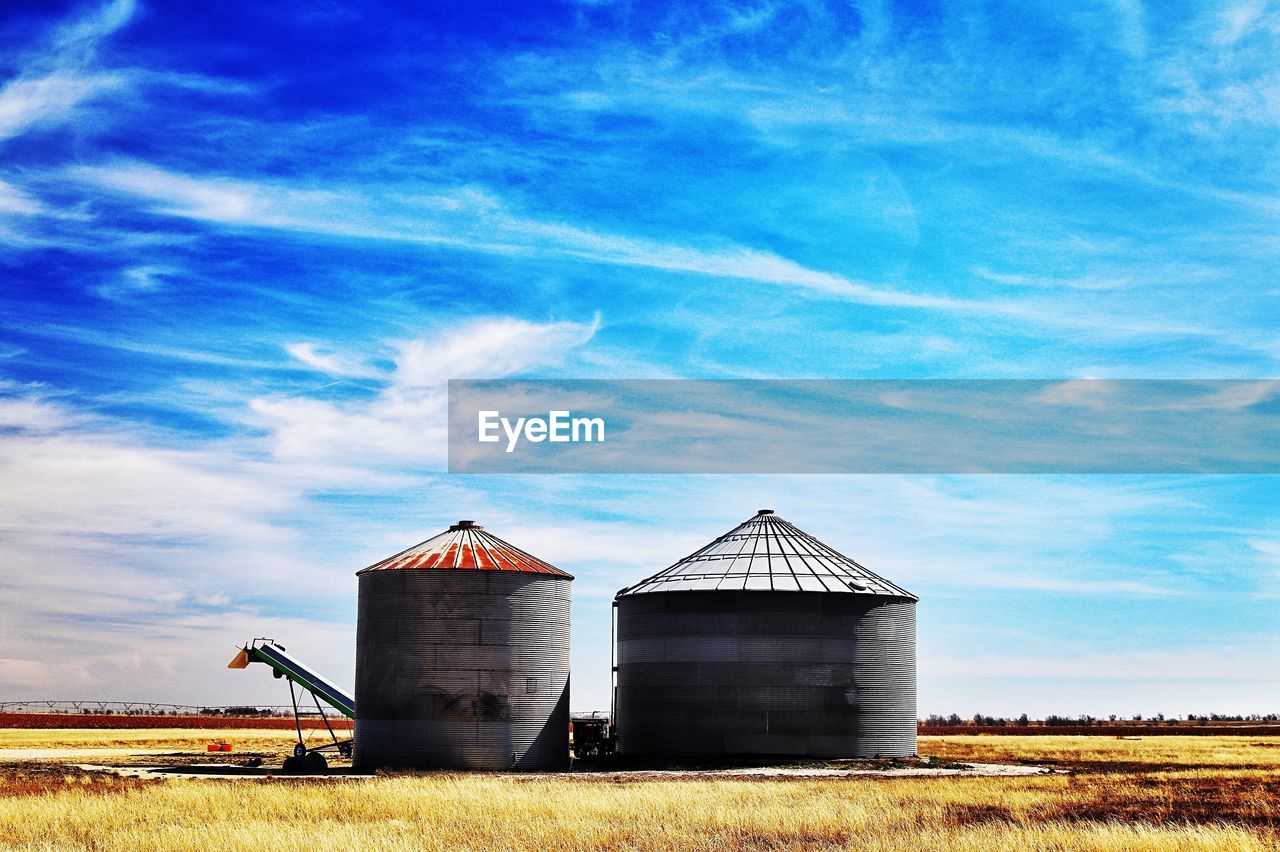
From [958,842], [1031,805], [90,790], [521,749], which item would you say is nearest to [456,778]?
[521,749]

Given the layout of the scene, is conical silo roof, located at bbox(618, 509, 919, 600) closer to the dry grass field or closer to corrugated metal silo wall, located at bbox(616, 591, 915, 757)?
corrugated metal silo wall, located at bbox(616, 591, 915, 757)

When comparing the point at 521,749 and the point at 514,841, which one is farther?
the point at 521,749

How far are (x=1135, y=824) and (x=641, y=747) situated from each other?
2688cm

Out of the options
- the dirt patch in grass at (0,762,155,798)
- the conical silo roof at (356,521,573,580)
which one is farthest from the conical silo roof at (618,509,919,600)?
the dirt patch in grass at (0,762,155,798)

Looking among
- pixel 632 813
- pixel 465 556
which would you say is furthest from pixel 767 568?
pixel 632 813

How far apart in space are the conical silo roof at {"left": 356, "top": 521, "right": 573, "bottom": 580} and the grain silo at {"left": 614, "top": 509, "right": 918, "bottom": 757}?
5.68 metres

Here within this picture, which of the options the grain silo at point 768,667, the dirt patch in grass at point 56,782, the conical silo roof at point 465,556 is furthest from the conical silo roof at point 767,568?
the dirt patch in grass at point 56,782

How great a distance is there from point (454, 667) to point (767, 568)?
1401 centimetres

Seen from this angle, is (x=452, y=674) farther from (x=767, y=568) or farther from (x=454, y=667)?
(x=767, y=568)

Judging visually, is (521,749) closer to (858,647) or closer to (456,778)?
(456,778)

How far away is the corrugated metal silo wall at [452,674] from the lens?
44281 millimetres

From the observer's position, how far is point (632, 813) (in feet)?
89.6

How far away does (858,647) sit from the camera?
4984 cm

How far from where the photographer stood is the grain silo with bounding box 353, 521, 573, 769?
145ft
